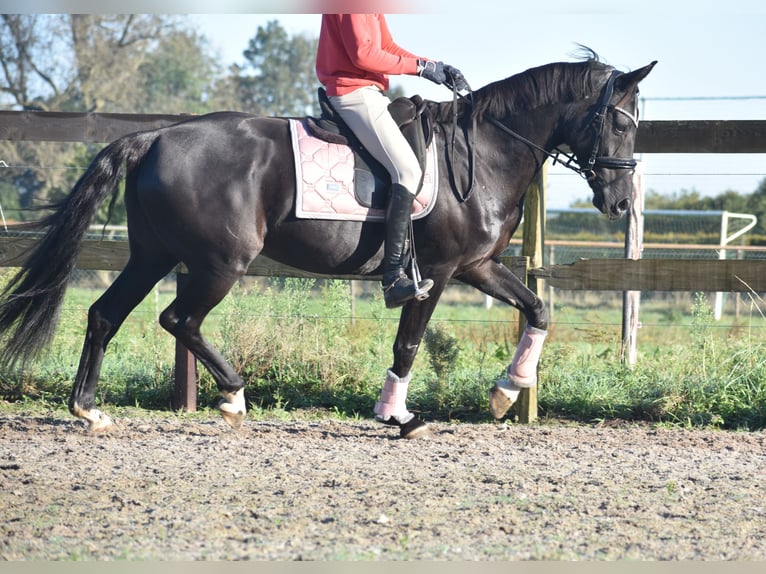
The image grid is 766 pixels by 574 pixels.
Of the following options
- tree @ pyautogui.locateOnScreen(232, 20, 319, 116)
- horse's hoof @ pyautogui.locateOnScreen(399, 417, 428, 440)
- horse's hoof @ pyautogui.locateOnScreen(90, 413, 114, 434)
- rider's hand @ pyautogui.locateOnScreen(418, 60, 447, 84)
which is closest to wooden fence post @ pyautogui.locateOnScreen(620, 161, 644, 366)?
horse's hoof @ pyautogui.locateOnScreen(399, 417, 428, 440)

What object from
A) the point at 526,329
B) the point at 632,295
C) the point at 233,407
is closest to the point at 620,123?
the point at 526,329

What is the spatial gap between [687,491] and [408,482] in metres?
1.42

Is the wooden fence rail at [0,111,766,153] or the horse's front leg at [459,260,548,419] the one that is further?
the wooden fence rail at [0,111,766,153]

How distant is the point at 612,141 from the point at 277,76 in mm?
59536

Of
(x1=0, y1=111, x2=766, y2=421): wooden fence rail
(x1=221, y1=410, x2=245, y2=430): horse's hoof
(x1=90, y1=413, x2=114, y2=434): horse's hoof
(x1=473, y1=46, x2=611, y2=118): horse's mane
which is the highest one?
(x1=473, y1=46, x2=611, y2=118): horse's mane

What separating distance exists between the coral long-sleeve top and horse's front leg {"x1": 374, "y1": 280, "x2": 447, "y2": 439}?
143 centimetres

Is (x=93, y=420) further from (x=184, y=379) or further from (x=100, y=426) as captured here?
(x=184, y=379)

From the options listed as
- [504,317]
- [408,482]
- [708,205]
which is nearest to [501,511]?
[408,482]

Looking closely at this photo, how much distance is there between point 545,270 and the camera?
648cm

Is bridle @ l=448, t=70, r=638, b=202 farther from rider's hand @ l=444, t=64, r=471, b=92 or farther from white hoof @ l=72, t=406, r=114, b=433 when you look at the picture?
white hoof @ l=72, t=406, r=114, b=433

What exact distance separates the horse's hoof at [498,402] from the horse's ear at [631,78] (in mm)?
2127

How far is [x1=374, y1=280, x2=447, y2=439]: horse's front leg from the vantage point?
5820 mm

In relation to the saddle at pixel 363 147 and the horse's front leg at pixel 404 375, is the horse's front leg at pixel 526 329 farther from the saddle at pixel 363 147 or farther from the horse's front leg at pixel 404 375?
the saddle at pixel 363 147

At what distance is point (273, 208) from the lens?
216 inches
